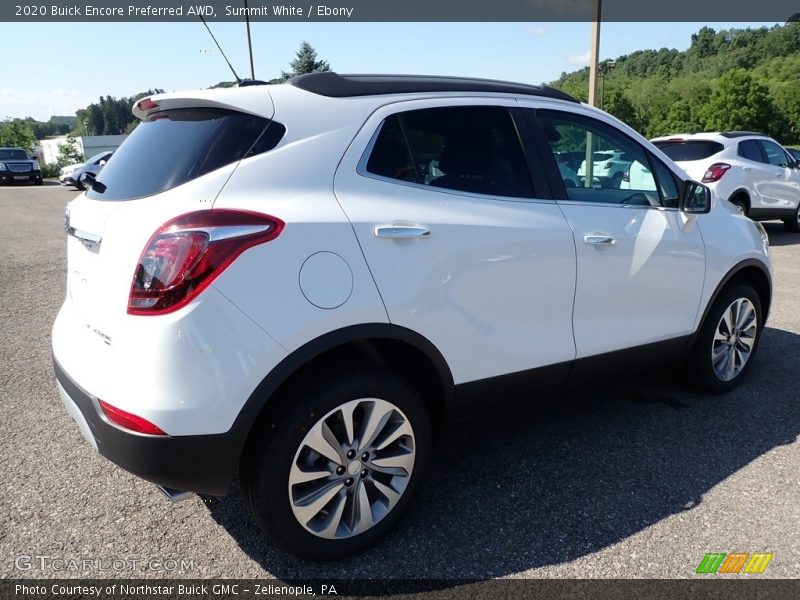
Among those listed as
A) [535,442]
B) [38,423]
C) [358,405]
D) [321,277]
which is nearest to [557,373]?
[535,442]

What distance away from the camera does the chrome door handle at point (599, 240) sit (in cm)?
309

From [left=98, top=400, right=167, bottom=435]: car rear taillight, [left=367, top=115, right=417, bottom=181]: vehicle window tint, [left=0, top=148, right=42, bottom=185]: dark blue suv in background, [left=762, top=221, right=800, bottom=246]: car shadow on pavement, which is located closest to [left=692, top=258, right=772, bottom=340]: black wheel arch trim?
[left=367, top=115, right=417, bottom=181]: vehicle window tint

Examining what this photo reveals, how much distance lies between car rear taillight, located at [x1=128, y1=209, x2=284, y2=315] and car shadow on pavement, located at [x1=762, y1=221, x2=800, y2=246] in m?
10.3

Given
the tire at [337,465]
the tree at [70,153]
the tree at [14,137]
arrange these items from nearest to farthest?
the tire at [337,465], the tree at [14,137], the tree at [70,153]

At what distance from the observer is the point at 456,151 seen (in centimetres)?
286

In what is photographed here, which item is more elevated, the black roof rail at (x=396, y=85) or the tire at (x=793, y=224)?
the black roof rail at (x=396, y=85)

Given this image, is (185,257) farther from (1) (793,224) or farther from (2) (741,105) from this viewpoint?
(2) (741,105)

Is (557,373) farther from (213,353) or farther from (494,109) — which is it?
(213,353)

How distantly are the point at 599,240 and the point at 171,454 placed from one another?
2181mm

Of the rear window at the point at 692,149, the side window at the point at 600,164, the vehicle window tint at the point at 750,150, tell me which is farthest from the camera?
the vehicle window tint at the point at 750,150

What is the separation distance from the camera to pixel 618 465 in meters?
3.25

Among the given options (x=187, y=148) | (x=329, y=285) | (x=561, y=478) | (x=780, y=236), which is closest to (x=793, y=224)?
(x=780, y=236)

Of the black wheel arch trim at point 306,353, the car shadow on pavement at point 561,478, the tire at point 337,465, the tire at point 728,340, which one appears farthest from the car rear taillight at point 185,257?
the tire at point 728,340

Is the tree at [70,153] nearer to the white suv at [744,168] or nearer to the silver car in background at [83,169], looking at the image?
the silver car in background at [83,169]
